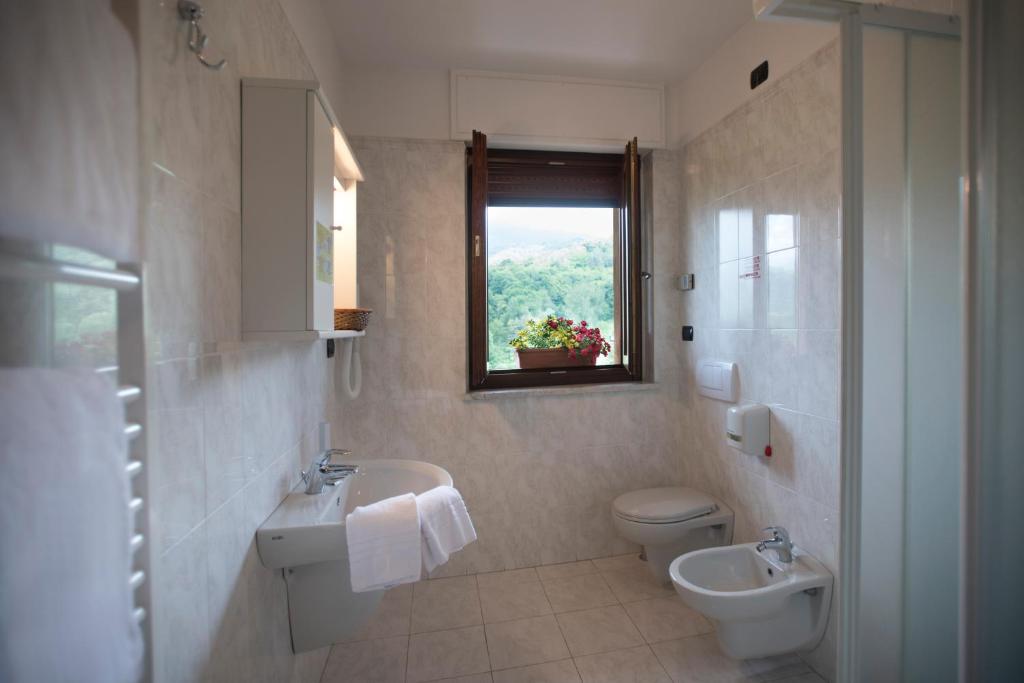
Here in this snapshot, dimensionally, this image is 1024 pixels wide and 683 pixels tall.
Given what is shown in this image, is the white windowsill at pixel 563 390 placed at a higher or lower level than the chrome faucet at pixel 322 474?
higher

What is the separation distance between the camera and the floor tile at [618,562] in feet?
8.11

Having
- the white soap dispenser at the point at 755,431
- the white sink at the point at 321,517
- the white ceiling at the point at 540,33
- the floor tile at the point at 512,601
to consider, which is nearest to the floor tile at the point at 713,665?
the floor tile at the point at 512,601

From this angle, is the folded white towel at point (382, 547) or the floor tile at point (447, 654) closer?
the folded white towel at point (382, 547)

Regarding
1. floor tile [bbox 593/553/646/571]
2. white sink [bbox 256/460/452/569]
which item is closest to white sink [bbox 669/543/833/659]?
floor tile [bbox 593/553/646/571]

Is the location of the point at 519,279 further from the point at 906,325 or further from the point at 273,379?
the point at 906,325

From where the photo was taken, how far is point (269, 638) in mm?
1297

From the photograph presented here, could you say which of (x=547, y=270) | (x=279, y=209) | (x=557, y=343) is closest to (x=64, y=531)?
(x=279, y=209)

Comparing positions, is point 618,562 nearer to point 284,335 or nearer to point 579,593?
point 579,593

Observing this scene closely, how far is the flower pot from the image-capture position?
8.50ft

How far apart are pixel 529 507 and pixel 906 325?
2012 millimetres

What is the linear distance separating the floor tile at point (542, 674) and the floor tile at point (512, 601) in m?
0.31

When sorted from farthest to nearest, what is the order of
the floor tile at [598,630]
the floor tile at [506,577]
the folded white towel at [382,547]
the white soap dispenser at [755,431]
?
the floor tile at [506,577] < the white soap dispenser at [755,431] < the floor tile at [598,630] < the folded white towel at [382,547]

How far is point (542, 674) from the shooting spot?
67.9 inches

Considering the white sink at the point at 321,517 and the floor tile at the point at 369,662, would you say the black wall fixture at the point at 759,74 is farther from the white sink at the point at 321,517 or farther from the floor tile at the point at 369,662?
the floor tile at the point at 369,662
